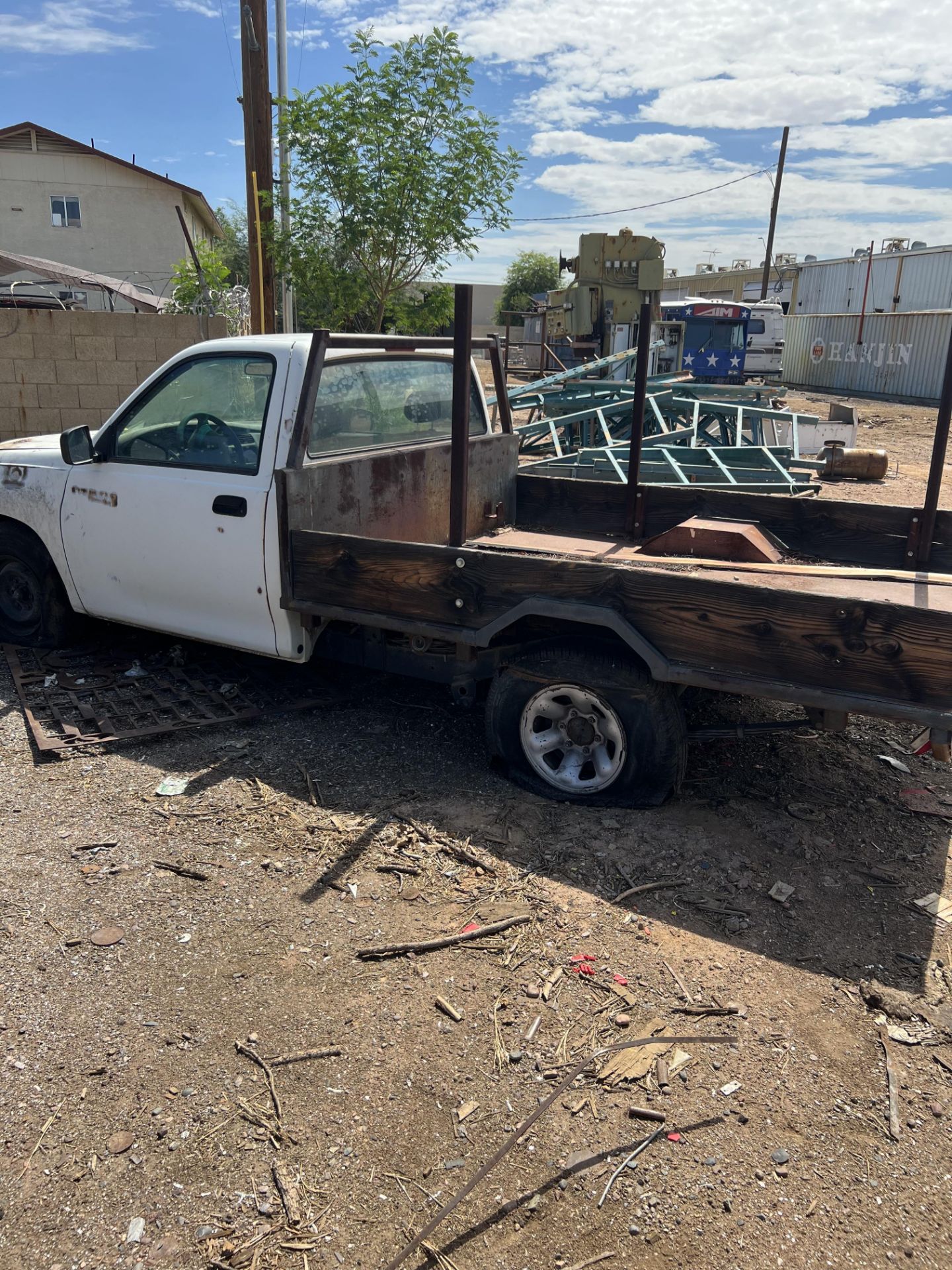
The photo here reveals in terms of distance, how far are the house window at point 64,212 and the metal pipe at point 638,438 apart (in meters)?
35.1

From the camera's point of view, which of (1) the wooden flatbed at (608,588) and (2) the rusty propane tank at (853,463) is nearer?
(1) the wooden flatbed at (608,588)

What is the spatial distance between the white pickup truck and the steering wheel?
13 millimetres

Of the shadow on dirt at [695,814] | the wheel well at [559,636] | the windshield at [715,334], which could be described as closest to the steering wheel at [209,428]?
the shadow on dirt at [695,814]

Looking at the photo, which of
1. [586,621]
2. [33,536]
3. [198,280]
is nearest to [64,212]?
[198,280]

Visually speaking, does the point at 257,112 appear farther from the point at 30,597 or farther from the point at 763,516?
the point at 763,516

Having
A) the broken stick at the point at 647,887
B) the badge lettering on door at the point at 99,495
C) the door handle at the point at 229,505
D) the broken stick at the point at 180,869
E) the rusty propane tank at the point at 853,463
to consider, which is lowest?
the broken stick at the point at 180,869

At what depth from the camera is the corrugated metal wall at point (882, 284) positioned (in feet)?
111

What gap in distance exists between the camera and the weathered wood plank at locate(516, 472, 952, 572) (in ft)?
15.3

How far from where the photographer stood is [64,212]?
111ft

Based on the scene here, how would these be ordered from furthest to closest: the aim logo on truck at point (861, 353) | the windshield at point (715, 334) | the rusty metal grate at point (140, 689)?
the aim logo on truck at point (861, 353) → the windshield at point (715, 334) → the rusty metal grate at point (140, 689)

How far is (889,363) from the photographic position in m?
30.8

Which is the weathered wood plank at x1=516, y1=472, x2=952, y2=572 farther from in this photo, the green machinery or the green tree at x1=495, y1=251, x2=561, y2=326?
the green tree at x1=495, y1=251, x2=561, y2=326

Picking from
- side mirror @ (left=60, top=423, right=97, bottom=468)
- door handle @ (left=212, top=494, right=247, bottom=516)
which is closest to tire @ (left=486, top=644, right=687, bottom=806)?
door handle @ (left=212, top=494, right=247, bottom=516)

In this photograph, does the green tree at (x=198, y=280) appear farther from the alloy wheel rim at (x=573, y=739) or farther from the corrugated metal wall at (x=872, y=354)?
the corrugated metal wall at (x=872, y=354)
